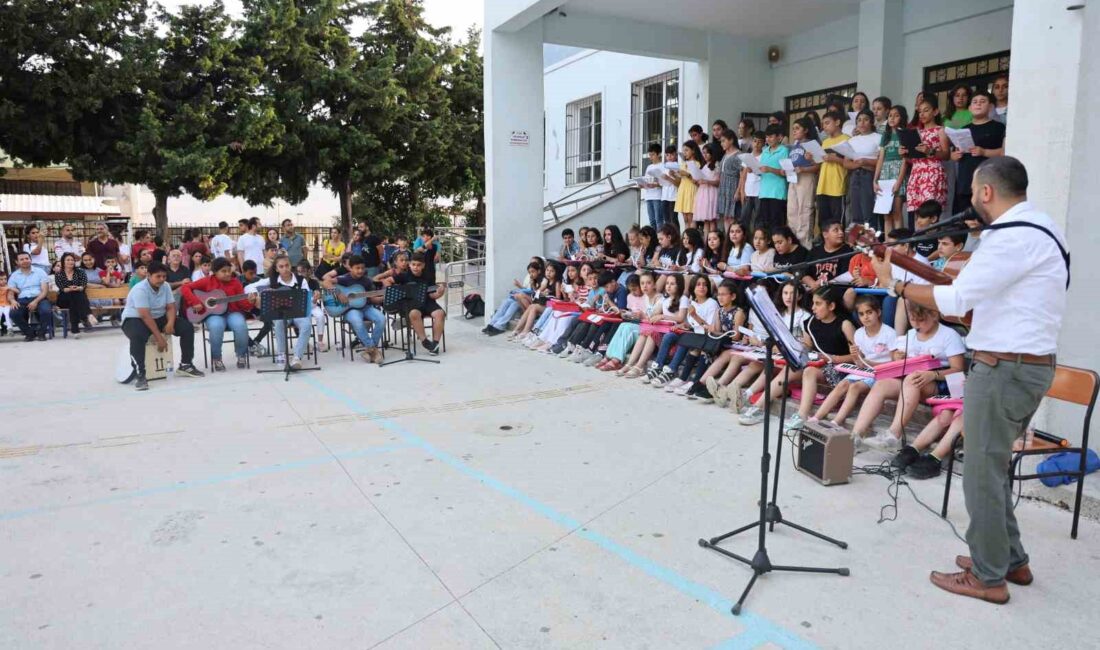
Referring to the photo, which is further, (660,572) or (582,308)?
(582,308)

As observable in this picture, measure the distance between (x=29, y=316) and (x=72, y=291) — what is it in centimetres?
72

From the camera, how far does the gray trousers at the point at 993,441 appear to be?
3.23 m

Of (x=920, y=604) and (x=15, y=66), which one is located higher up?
(x=15, y=66)

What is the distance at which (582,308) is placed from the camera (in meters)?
10.3

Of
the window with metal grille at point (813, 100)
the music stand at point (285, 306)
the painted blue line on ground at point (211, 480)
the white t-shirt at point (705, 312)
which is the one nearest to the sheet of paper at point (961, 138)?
the white t-shirt at point (705, 312)

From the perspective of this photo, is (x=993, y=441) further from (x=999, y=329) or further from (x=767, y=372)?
(x=767, y=372)

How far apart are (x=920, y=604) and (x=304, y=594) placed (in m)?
2.86

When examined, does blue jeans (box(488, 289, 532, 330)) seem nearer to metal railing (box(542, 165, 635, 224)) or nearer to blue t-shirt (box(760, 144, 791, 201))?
metal railing (box(542, 165, 635, 224))

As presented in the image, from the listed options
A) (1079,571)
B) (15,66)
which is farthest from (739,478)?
(15,66)

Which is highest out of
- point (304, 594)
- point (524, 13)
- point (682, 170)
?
point (524, 13)

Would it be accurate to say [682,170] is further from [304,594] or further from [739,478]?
[304,594]

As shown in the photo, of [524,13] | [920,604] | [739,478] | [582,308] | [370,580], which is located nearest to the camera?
[920,604]

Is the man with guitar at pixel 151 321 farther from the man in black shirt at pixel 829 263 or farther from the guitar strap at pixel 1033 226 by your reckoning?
the guitar strap at pixel 1033 226

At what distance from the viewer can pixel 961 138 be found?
7180 mm
